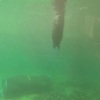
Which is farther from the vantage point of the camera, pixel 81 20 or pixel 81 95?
pixel 81 20

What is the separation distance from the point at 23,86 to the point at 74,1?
4.84 m

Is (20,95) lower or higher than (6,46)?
higher

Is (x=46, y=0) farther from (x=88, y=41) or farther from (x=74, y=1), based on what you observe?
(x=88, y=41)

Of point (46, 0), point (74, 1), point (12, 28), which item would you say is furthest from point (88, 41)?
point (12, 28)

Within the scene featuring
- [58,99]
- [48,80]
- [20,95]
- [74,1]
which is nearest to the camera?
[58,99]

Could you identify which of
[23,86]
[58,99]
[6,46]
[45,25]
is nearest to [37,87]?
[23,86]

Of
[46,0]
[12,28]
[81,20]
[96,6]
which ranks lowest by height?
[12,28]

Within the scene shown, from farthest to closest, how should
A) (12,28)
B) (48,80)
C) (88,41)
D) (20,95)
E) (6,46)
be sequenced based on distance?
(6,46) < (12,28) < (88,41) < (48,80) < (20,95)

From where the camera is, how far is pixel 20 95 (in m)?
9.02

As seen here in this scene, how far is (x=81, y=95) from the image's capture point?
27.4 feet

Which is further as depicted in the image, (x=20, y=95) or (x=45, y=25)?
(x=45, y=25)

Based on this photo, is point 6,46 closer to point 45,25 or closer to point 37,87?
point 45,25

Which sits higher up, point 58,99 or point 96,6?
point 96,6

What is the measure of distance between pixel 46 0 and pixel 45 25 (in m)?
10.3
